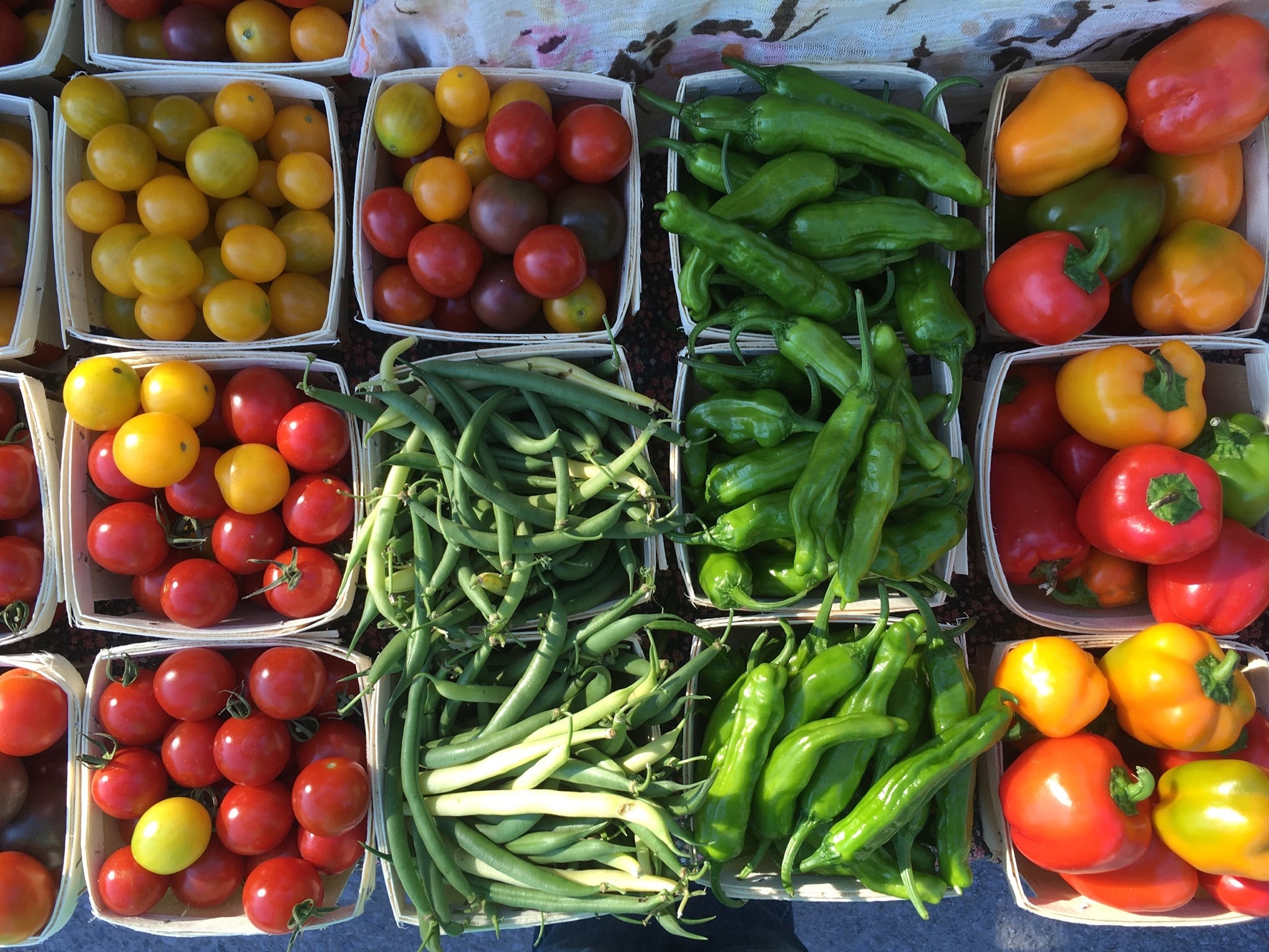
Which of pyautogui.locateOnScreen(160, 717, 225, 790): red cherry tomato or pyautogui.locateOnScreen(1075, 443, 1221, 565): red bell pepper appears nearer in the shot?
pyautogui.locateOnScreen(1075, 443, 1221, 565): red bell pepper

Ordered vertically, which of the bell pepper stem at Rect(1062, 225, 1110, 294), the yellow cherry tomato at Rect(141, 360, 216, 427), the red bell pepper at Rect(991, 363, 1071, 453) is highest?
the bell pepper stem at Rect(1062, 225, 1110, 294)

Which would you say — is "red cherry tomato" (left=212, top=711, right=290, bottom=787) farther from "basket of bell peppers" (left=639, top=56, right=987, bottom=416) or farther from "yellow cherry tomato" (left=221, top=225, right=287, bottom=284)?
"basket of bell peppers" (left=639, top=56, right=987, bottom=416)

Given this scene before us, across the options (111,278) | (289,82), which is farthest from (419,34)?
(111,278)

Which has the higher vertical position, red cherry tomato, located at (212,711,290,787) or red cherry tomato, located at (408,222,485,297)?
red cherry tomato, located at (408,222,485,297)

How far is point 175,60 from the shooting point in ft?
4.94

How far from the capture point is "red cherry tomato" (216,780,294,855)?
1.44m

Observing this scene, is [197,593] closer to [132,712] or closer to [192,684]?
[192,684]

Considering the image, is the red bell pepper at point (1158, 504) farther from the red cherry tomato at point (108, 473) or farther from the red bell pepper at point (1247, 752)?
the red cherry tomato at point (108, 473)

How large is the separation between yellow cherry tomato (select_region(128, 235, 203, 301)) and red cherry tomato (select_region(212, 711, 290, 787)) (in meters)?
0.80

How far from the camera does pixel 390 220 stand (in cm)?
144

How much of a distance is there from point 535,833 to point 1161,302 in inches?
59.8

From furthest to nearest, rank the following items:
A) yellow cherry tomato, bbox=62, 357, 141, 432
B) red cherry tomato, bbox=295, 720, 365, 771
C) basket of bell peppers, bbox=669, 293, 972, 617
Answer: red cherry tomato, bbox=295, 720, 365, 771
yellow cherry tomato, bbox=62, 357, 141, 432
basket of bell peppers, bbox=669, 293, 972, 617

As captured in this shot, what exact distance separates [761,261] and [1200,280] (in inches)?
31.9

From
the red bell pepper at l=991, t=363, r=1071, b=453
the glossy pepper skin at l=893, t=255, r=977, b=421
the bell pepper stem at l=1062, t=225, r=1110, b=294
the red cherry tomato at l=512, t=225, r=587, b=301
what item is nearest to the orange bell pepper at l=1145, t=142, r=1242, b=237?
the bell pepper stem at l=1062, t=225, r=1110, b=294
